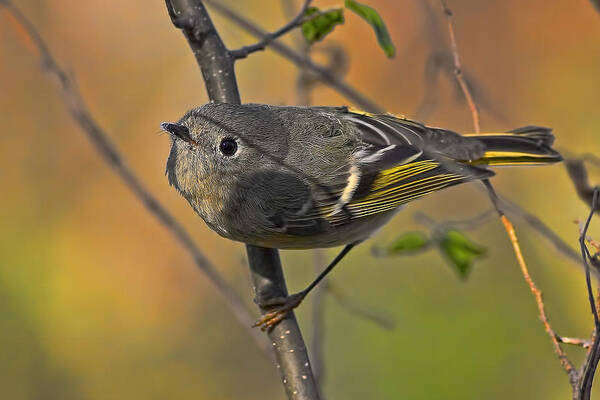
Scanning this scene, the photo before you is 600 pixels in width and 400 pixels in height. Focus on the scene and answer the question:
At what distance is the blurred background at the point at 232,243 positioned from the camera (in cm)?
317

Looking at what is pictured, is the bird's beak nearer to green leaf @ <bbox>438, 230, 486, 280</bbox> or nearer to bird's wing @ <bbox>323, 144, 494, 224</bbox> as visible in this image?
bird's wing @ <bbox>323, 144, 494, 224</bbox>

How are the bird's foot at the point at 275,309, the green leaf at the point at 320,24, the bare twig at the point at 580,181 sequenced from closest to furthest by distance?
the bare twig at the point at 580,181 → the bird's foot at the point at 275,309 → the green leaf at the point at 320,24

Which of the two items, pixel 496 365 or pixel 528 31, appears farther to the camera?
pixel 528 31

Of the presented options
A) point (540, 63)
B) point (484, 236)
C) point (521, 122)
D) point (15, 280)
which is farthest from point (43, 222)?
point (540, 63)

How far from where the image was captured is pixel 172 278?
366cm

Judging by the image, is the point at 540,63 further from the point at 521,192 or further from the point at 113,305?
the point at 113,305

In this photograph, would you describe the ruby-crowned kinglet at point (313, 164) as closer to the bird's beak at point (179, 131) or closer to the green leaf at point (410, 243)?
the bird's beak at point (179, 131)

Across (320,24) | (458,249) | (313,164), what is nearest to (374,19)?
(320,24)

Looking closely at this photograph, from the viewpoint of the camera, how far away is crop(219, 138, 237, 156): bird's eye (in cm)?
205

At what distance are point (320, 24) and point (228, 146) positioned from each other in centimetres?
41

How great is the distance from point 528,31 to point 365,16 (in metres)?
2.54

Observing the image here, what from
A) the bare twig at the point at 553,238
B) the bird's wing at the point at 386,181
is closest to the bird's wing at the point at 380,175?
the bird's wing at the point at 386,181

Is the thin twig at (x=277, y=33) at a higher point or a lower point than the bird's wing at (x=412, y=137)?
higher

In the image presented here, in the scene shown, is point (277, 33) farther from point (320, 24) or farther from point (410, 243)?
point (410, 243)
